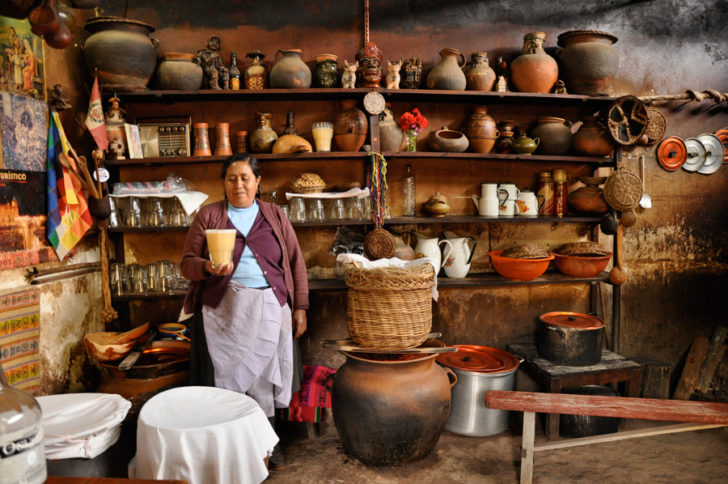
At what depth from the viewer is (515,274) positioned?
3.51 metres

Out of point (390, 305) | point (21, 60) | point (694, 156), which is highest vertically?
point (21, 60)

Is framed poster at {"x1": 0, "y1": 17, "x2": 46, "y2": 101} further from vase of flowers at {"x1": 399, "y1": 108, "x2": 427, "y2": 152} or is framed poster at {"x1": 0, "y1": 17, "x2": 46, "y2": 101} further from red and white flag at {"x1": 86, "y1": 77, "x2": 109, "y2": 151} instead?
vase of flowers at {"x1": 399, "y1": 108, "x2": 427, "y2": 152}

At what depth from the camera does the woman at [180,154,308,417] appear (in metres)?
2.55

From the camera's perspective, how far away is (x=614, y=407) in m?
2.57

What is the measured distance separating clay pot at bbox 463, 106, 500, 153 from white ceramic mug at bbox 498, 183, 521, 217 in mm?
325

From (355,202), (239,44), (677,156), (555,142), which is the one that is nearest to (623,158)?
(677,156)

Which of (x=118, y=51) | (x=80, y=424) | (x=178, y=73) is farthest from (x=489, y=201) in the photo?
(x=80, y=424)

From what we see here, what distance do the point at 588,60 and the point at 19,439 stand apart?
3966 millimetres

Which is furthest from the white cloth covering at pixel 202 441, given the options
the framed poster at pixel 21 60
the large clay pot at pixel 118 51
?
the large clay pot at pixel 118 51

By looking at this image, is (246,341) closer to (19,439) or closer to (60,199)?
(60,199)

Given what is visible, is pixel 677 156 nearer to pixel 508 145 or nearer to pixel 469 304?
pixel 508 145

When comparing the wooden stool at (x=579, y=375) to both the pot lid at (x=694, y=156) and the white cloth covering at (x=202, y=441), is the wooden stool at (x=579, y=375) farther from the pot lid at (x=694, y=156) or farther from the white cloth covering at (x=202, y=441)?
the white cloth covering at (x=202, y=441)

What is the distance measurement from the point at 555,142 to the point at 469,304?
1.49 metres

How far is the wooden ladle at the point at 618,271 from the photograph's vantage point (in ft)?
12.1
